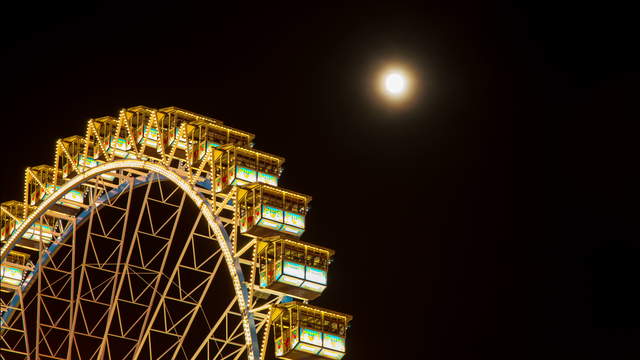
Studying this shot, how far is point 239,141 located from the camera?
36.8 meters

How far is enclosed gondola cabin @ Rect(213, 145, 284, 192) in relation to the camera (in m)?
34.0

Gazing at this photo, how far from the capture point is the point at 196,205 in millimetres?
33906

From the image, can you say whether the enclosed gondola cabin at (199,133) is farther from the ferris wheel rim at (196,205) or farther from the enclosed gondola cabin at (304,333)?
the enclosed gondola cabin at (304,333)

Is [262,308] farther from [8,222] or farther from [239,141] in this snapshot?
[8,222]

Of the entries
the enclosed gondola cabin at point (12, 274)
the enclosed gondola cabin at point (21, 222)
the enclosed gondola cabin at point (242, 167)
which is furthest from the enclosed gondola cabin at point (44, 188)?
the enclosed gondola cabin at point (242, 167)

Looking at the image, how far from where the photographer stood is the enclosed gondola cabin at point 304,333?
31031 mm

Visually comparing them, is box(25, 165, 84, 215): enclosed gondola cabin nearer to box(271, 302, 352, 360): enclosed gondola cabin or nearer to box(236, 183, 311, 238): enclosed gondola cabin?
box(236, 183, 311, 238): enclosed gondola cabin

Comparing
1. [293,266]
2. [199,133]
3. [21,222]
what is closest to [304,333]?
[293,266]

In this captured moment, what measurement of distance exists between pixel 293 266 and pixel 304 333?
6.09 ft

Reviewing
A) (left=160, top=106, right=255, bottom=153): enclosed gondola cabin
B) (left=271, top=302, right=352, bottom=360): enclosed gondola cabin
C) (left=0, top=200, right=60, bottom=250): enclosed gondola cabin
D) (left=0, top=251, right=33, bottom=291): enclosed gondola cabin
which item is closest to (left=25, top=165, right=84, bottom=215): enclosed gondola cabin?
(left=0, top=200, right=60, bottom=250): enclosed gondola cabin

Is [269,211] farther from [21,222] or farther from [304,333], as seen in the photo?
[21,222]

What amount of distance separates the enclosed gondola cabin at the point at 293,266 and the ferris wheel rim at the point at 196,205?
77 centimetres

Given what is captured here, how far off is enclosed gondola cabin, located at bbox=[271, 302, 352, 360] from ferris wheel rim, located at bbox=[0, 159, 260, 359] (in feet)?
3.17

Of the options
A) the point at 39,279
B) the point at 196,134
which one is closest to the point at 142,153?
the point at 196,134
